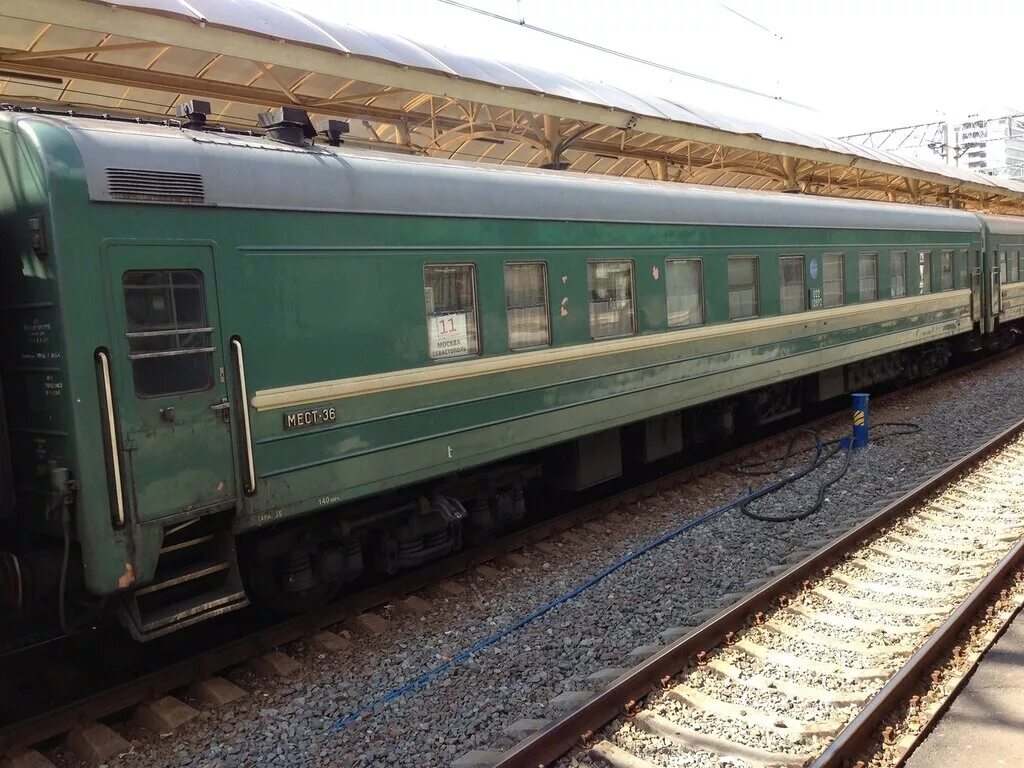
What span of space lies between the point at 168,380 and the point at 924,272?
13890mm

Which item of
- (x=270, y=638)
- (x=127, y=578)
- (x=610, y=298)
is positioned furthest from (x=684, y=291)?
(x=127, y=578)

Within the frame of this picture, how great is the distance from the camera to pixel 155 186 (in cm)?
502

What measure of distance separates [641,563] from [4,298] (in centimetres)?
511

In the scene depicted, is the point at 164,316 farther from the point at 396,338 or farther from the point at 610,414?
the point at 610,414

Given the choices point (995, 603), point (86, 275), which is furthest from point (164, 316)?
point (995, 603)

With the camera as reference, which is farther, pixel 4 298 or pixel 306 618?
pixel 306 618

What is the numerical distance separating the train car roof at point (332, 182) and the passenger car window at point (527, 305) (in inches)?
18.5

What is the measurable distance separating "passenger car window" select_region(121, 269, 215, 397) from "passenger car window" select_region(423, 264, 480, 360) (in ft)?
5.96

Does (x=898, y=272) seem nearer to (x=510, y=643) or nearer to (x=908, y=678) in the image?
Answer: (x=908, y=678)

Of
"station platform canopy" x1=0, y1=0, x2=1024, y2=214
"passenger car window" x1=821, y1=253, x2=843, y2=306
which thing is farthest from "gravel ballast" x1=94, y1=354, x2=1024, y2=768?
"station platform canopy" x1=0, y1=0, x2=1024, y2=214

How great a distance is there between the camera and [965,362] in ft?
65.2

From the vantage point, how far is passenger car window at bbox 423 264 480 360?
6609 mm

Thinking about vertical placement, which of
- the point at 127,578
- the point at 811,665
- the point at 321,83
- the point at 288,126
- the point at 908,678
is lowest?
the point at 811,665

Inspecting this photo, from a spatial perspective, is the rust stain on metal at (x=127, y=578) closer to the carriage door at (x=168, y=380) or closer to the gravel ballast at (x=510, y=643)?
the carriage door at (x=168, y=380)
